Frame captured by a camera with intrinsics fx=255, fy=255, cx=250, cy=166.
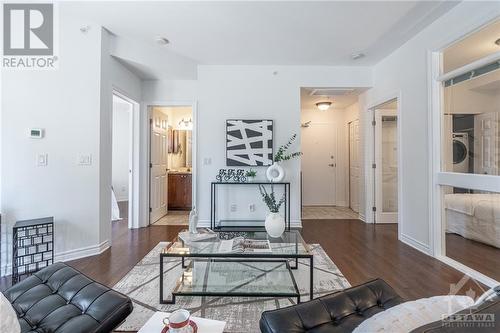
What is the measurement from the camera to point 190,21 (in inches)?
118

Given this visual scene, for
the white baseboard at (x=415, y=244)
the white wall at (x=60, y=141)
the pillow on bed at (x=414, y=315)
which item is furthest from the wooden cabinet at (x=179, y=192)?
the pillow on bed at (x=414, y=315)

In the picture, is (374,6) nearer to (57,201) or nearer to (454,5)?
(454,5)

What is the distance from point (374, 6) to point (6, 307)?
359 centimetres

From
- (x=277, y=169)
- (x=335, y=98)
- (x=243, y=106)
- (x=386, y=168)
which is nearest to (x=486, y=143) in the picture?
(x=386, y=168)

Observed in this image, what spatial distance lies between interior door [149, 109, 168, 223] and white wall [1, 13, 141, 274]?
130cm

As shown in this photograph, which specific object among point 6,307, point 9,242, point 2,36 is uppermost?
point 2,36

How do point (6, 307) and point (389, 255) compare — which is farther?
point (389, 255)

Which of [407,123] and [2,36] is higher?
[2,36]

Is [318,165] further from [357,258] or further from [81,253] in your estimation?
[81,253]

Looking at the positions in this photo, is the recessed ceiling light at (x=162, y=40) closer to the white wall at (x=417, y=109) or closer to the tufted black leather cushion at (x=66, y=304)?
the tufted black leather cushion at (x=66, y=304)

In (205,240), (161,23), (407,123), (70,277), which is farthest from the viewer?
(407,123)

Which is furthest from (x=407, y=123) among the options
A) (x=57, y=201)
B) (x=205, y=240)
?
(x=57, y=201)

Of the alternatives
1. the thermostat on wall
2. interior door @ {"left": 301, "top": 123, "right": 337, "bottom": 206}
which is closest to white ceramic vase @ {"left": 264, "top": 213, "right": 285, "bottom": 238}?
the thermostat on wall

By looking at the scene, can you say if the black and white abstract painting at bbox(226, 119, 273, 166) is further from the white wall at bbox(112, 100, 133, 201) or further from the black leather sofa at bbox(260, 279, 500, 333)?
the white wall at bbox(112, 100, 133, 201)
